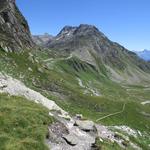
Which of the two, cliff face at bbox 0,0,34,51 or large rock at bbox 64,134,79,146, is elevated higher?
cliff face at bbox 0,0,34,51

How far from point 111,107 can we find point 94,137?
84.6m

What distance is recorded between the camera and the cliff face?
145000mm

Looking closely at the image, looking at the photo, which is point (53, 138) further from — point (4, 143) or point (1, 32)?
point (1, 32)

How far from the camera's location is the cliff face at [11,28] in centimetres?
14500

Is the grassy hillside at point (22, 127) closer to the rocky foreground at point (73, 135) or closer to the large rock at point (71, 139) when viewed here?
the rocky foreground at point (73, 135)

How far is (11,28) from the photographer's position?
167 m

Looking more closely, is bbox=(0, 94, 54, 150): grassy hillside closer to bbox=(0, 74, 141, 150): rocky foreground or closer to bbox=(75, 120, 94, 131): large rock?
bbox=(0, 74, 141, 150): rocky foreground

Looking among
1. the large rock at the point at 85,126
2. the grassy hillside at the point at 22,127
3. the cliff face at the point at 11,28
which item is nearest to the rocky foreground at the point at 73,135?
the large rock at the point at 85,126

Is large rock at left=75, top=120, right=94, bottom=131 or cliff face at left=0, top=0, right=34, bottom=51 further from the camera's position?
cliff face at left=0, top=0, right=34, bottom=51

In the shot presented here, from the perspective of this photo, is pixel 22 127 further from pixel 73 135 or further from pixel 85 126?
pixel 85 126

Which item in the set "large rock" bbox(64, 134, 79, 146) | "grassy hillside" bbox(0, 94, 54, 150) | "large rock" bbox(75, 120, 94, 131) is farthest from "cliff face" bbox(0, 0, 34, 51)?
"large rock" bbox(64, 134, 79, 146)

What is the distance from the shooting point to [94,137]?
1635 inches

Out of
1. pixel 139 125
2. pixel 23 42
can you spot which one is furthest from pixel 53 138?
pixel 23 42

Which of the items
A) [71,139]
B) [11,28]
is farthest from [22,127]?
[11,28]
